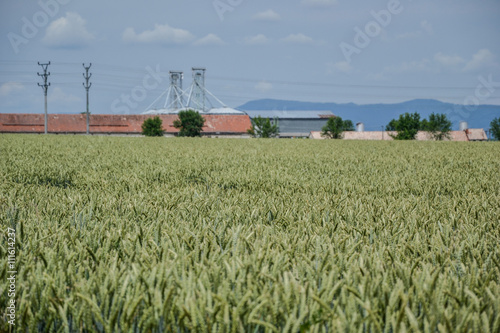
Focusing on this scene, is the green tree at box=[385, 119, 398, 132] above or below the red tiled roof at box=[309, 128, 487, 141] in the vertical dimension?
above

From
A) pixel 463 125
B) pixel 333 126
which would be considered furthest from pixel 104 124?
pixel 463 125

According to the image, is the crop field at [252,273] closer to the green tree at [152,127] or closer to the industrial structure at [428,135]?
the green tree at [152,127]

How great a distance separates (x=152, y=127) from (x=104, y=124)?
1103 cm

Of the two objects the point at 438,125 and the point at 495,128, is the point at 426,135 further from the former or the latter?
the point at 495,128

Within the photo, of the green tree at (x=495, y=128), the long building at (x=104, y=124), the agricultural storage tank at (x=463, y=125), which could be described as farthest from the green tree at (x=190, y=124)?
the green tree at (x=495, y=128)

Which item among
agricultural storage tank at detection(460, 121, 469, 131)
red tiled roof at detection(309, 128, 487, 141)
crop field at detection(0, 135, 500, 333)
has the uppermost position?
agricultural storage tank at detection(460, 121, 469, 131)

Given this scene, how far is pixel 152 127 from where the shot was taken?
9444 cm

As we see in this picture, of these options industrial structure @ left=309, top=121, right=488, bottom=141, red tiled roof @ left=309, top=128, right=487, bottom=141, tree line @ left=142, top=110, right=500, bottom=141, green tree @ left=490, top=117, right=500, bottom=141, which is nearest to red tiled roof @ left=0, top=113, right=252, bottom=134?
tree line @ left=142, top=110, right=500, bottom=141

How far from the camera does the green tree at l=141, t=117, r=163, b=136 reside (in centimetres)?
9331

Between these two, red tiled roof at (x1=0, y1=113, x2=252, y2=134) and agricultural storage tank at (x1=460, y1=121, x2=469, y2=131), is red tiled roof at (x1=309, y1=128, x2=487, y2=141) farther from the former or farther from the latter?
red tiled roof at (x1=0, y1=113, x2=252, y2=134)

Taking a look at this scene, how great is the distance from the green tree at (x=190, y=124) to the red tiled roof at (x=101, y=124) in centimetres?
509

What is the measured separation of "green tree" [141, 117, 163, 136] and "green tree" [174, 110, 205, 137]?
4.26 metres

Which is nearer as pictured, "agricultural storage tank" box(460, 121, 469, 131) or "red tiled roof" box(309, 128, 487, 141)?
"red tiled roof" box(309, 128, 487, 141)

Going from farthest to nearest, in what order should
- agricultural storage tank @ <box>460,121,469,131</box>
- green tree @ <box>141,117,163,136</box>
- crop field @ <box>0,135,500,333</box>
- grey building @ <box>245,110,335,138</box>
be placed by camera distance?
1. grey building @ <box>245,110,335,138</box>
2. agricultural storage tank @ <box>460,121,469,131</box>
3. green tree @ <box>141,117,163,136</box>
4. crop field @ <box>0,135,500,333</box>
